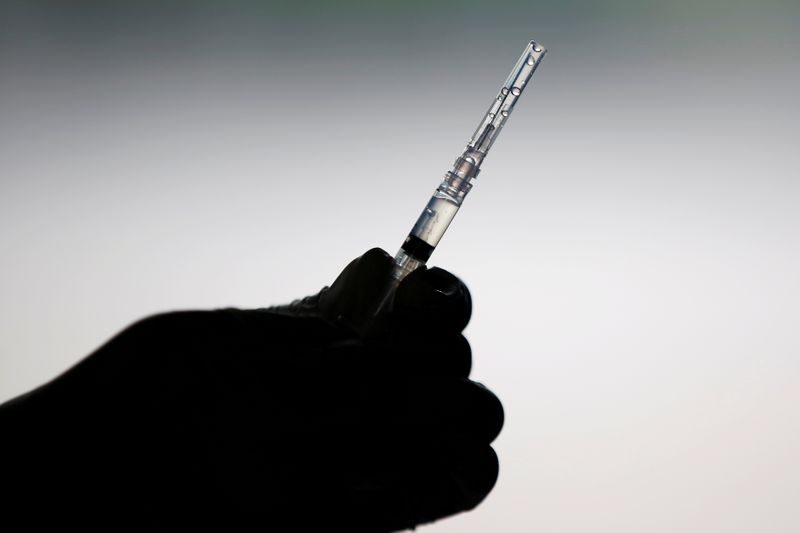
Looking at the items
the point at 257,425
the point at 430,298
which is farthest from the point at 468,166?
the point at 257,425

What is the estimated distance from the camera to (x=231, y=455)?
439 millimetres

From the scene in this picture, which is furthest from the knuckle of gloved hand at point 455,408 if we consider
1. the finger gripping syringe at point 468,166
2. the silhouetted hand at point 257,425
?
the finger gripping syringe at point 468,166

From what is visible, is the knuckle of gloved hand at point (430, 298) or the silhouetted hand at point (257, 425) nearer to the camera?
the silhouetted hand at point (257, 425)

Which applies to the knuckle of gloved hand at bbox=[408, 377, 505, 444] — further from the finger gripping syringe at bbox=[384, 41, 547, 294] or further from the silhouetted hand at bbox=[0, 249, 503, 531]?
the finger gripping syringe at bbox=[384, 41, 547, 294]

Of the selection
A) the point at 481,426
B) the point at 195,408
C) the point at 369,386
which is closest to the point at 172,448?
the point at 195,408

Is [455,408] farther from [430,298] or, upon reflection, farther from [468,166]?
[468,166]

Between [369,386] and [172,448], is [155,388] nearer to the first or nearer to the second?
[172,448]

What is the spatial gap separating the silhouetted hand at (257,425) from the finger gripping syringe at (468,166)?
4cm

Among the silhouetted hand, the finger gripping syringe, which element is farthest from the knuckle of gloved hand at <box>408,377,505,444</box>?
the finger gripping syringe

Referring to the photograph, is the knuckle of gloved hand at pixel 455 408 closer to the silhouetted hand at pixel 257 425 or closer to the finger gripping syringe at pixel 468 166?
the silhouetted hand at pixel 257 425

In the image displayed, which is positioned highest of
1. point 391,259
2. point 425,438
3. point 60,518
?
point 391,259

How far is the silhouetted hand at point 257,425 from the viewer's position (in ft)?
1.34

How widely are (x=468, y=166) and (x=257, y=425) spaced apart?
0.26 m

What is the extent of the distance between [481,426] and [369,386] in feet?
0.37
